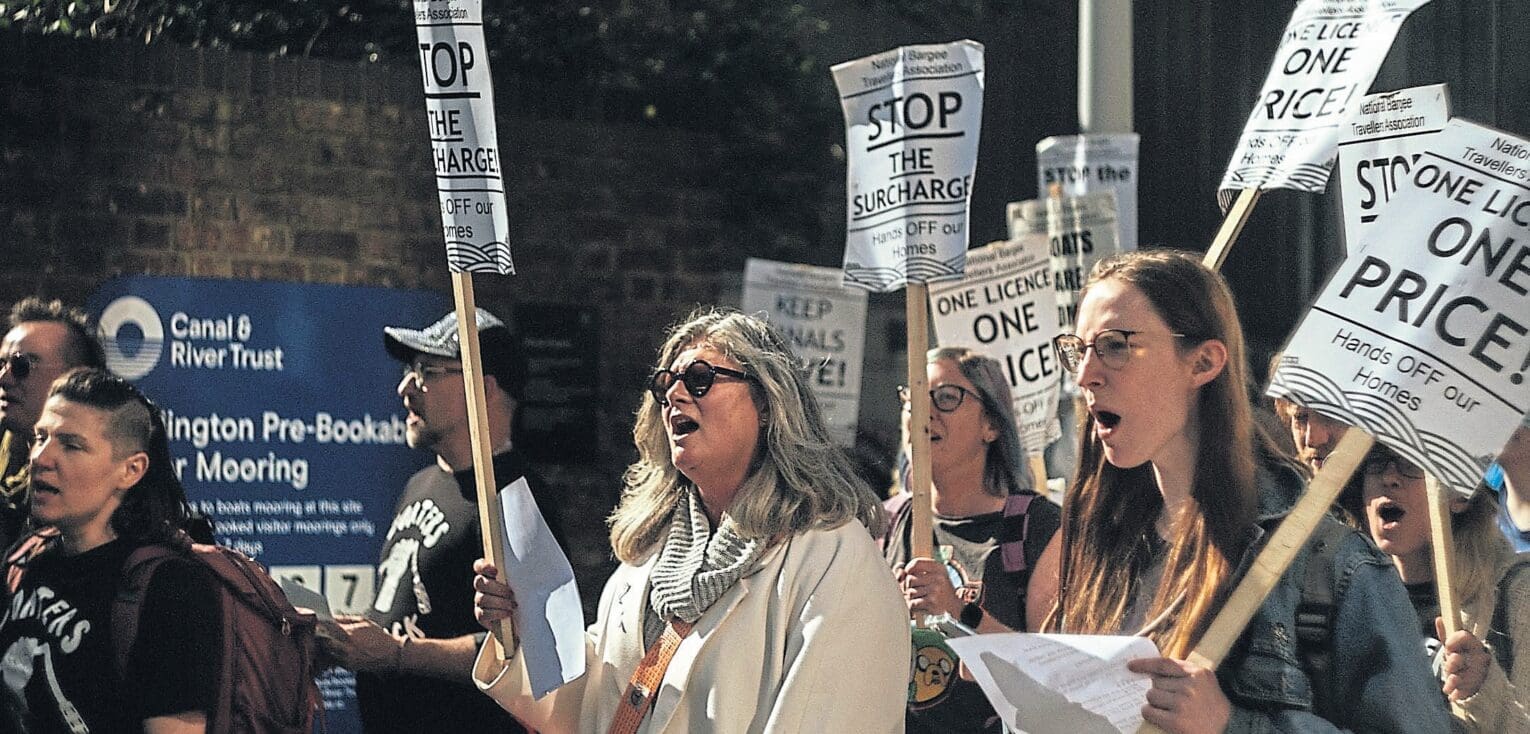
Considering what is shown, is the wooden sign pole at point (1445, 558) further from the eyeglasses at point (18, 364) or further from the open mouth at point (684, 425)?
the eyeglasses at point (18, 364)

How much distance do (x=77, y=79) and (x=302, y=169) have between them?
88cm

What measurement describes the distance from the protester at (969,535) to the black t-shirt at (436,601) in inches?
42.5

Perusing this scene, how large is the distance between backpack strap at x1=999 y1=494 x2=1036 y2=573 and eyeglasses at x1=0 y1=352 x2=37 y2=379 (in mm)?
2768

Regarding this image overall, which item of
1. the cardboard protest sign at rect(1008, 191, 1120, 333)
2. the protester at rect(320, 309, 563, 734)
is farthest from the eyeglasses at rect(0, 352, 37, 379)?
the cardboard protest sign at rect(1008, 191, 1120, 333)

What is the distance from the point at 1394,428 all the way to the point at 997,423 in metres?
2.62

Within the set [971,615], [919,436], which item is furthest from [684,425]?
[919,436]

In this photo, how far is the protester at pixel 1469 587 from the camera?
4340mm

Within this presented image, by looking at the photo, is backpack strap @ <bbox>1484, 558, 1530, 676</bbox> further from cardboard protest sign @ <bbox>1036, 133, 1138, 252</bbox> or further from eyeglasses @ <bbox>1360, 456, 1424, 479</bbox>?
cardboard protest sign @ <bbox>1036, 133, 1138, 252</bbox>

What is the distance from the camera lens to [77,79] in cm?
725

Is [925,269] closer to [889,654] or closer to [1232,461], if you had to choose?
[889,654]

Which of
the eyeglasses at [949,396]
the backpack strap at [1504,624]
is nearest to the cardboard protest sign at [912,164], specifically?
the eyeglasses at [949,396]

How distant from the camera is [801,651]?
13.0 feet

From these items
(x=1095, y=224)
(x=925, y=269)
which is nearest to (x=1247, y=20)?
(x=1095, y=224)

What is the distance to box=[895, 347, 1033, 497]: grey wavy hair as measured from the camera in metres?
5.86
